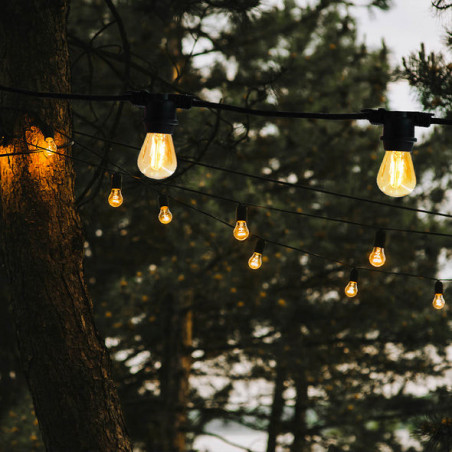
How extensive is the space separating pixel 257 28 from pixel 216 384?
4.95 meters

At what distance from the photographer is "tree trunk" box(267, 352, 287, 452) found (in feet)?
28.2

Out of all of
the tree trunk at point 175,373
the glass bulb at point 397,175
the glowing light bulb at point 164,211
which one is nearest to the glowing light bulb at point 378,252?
the glass bulb at point 397,175

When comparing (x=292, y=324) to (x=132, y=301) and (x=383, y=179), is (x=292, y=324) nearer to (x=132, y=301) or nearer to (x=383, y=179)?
(x=132, y=301)

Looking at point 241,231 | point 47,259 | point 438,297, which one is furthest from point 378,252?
point 47,259

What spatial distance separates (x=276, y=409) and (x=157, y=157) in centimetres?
740

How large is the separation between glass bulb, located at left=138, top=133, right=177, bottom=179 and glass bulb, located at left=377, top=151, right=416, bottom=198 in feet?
2.31

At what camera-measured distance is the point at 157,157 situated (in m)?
2.20

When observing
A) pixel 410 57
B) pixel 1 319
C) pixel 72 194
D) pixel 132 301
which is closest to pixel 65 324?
pixel 72 194

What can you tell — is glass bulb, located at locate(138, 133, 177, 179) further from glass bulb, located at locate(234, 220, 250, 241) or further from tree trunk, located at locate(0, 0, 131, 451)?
tree trunk, located at locate(0, 0, 131, 451)

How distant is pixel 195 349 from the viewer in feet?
26.1

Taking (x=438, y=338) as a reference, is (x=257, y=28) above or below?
above

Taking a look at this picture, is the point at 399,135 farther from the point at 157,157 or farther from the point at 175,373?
the point at 175,373

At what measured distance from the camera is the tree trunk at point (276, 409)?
8.61 m

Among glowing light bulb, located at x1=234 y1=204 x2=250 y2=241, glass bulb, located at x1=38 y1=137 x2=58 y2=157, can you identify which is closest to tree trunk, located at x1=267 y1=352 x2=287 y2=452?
glowing light bulb, located at x1=234 y1=204 x2=250 y2=241
